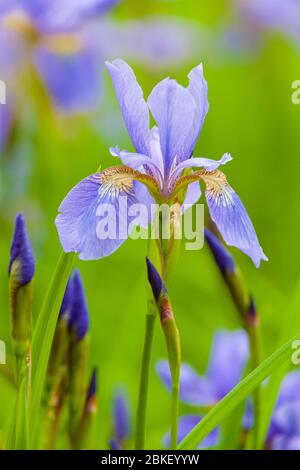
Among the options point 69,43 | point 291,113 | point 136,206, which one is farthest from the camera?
point 291,113

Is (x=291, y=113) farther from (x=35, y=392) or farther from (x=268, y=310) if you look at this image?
(x=35, y=392)

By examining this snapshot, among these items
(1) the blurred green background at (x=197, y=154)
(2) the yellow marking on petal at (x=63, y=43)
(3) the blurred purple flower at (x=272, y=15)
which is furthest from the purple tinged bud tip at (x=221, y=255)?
(3) the blurred purple flower at (x=272, y=15)

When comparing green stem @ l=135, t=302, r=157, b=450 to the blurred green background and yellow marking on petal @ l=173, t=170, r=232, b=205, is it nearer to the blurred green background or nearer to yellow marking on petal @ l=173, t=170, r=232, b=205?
yellow marking on petal @ l=173, t=170, r=232, b=205

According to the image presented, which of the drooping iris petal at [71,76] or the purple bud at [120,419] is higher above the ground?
the drooping iris petal at [71,76]

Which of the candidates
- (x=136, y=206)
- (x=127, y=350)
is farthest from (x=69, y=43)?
(x=136, y=206)

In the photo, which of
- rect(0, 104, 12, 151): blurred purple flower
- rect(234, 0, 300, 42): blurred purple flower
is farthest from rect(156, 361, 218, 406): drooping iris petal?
rect(234, 0, 300, 42): blurred purple flower

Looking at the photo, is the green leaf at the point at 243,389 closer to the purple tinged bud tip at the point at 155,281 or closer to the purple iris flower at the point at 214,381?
the purple tinged bud tip at the point at 155,281
